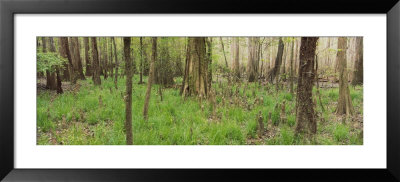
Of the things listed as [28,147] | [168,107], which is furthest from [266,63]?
[28,147]

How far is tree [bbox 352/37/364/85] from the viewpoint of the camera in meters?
2.94

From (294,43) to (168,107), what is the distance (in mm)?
1433

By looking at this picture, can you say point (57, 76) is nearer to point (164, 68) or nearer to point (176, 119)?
point (164, 68)

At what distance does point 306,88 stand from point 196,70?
1189 millimetres

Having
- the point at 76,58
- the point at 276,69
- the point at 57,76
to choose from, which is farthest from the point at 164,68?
the point at 276,69

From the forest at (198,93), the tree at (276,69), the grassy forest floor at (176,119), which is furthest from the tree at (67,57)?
the tree at (276,69)

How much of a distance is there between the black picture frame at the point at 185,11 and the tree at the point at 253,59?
44cm

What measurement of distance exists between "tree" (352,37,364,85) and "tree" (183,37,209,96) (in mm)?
1463

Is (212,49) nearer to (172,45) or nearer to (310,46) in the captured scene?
(172,45)

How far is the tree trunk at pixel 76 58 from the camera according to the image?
3062 millimetres

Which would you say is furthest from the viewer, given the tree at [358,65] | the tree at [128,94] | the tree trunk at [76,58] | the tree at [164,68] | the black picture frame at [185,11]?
the tree at [164,68]

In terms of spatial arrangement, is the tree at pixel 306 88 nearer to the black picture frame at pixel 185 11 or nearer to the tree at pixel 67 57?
the black picture frame at pixel 185 11

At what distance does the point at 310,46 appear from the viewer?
3.22 m

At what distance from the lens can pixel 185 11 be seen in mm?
2789
